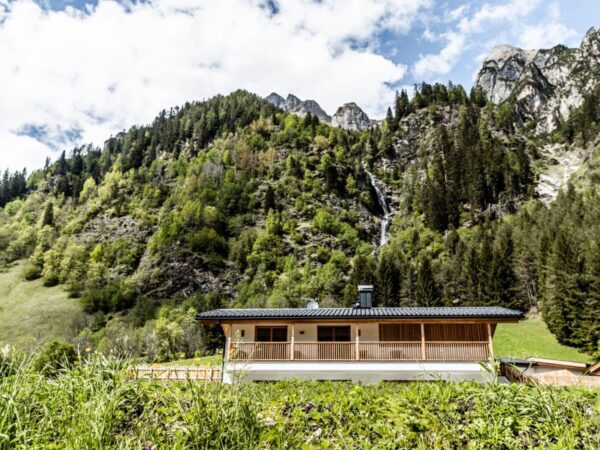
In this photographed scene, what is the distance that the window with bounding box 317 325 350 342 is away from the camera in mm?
21891

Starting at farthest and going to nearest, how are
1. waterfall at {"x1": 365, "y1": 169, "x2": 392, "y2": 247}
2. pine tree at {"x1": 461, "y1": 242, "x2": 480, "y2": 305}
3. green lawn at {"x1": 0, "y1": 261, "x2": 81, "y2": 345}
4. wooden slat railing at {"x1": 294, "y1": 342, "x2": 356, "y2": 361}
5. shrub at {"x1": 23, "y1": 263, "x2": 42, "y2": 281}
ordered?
waterfall at {"x1": 365, "y1": 169, "x2": 392, "y2": 247} < shrub at {"x1": 23, "y1": 263, "x2": 42, "y2": 281} < green lawn at {"x1": 0, "y1": 261, "x2": 81, "y2": 345} < pine tree at {"x1": 461, "y1": 242, "x2": 480, "y2": 305} < wooden slat railing at {"x1": 294, "y1": 342, "x2": 356, "y2": 361}

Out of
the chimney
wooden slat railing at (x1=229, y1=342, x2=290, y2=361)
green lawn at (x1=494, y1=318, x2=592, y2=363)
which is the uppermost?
the chimney

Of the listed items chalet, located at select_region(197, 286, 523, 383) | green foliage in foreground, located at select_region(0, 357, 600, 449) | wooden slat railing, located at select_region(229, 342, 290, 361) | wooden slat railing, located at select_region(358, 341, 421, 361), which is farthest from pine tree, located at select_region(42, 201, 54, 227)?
green foliage in foreground, located at select_region(0, 357, 600, 449)

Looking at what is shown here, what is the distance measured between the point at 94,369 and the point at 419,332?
1819 cm

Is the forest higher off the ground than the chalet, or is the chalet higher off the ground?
the forest

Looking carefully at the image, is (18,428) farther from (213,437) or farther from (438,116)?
(438,116)

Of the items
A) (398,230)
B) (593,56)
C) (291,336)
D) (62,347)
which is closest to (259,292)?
(398,230)

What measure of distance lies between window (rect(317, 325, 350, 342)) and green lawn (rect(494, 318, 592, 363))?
14.5 metres

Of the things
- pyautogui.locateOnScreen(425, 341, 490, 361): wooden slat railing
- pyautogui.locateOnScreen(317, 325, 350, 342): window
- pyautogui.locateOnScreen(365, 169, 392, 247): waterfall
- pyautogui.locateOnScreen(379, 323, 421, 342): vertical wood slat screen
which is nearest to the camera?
pyautogui.locateOnScreen(425, 341, 490, 361): wooden slat railing

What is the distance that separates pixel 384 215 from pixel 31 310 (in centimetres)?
6596

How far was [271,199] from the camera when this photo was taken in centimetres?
8888

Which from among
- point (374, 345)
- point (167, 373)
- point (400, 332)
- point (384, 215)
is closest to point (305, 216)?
point (384, 215)

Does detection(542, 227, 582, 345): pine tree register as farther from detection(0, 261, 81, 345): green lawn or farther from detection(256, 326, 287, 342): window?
detection(0, 261, 81, 345): green lawn

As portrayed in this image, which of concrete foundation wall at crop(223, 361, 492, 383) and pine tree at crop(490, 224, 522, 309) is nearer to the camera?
concrete foundation wall at crop(223, 361, 492, 383)
